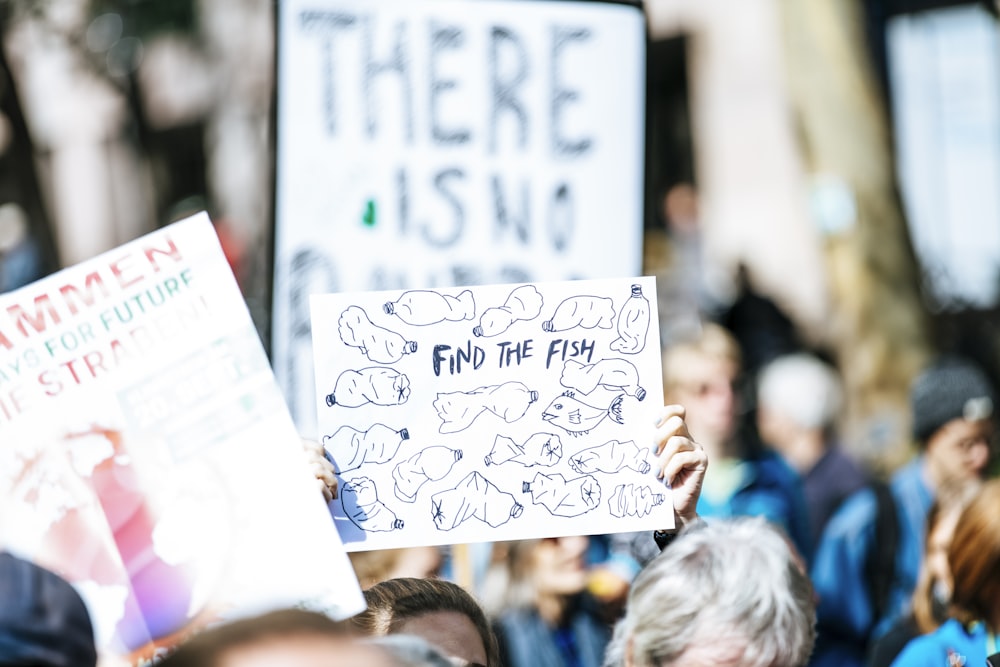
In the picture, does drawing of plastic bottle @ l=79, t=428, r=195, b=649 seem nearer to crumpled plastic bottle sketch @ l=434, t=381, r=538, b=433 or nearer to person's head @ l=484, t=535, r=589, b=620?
crumpled plastic bottle sketch @ l=434, t=381, r=538, b=433

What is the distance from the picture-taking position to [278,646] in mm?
1436

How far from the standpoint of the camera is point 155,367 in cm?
237

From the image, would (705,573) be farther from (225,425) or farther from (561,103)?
(561,103)

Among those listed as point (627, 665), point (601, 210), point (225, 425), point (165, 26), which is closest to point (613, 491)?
point (627, 665)

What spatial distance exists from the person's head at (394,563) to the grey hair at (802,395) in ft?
8.08

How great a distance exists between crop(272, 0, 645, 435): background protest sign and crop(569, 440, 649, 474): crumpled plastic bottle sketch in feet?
4.66

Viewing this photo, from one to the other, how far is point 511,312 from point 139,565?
29.0 inches

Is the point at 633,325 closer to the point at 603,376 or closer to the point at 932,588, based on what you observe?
the point at 603,376

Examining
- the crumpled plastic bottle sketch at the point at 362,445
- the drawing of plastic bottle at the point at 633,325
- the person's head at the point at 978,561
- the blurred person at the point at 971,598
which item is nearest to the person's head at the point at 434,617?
the crumpled plastic bottle sketch at the point at 362,445

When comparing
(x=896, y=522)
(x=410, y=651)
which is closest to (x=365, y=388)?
(x=410, y=651)

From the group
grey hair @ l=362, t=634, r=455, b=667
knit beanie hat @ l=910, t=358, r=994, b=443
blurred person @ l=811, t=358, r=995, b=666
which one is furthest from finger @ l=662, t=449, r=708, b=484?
knit beanie hat @ l=910, t=358, r=994, b=443

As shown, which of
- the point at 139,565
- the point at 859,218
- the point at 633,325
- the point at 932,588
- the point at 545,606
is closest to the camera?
the point at 139,565

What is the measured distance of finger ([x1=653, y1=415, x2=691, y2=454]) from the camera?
2.46 meters

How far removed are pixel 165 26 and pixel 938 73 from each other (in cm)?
566
